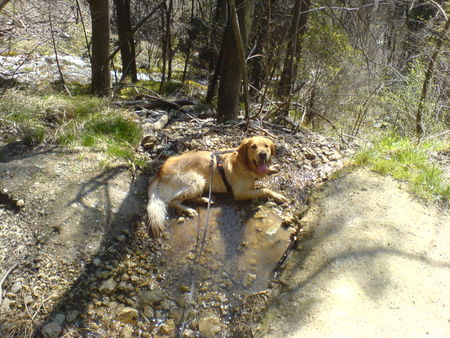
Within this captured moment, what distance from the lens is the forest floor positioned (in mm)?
2762

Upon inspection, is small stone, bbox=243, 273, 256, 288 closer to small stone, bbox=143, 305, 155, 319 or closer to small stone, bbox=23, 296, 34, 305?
small stone, bbox=143, 305, 155, 319

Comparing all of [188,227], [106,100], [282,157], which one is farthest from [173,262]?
[106,100]

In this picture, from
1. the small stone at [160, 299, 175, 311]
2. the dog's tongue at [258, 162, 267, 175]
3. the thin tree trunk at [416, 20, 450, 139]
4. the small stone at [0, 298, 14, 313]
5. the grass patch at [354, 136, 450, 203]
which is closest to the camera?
the small stone at [0, 298, 14, 313]

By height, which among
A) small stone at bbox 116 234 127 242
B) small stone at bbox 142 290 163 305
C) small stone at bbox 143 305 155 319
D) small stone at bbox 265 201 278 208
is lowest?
small stone at bbox 143 305 155 319

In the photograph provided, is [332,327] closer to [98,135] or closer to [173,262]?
[173,262]

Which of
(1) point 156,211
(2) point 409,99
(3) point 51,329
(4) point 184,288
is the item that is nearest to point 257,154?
(1) point 156,211

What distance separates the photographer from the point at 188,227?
3926 mm

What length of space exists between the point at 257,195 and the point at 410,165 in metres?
1.90

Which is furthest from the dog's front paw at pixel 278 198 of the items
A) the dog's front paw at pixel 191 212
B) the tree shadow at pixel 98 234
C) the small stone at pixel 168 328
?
the small stone at pixel 168 328

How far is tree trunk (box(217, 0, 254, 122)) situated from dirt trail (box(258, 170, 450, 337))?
2.62 meters

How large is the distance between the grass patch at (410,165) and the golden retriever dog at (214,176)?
1.21 metres

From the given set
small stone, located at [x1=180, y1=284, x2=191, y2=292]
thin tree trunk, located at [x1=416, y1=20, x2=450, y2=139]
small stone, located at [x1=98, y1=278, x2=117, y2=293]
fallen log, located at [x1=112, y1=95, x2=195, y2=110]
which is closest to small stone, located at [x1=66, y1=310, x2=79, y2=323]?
small stone, located at [x1=98, y1=278, x2=117, y2=293]

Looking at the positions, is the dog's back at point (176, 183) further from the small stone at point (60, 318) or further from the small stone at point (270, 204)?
the small stone at point (60, 318)

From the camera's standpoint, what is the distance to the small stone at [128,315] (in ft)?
9.46
